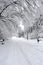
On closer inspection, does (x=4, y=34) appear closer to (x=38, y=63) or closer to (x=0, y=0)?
(x=0, y=0)

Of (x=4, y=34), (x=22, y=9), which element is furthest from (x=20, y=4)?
(x=4, y=34)

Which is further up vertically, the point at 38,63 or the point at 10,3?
the point at 10,3

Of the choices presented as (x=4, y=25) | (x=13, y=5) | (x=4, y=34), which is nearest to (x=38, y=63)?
(x=13, y=5)

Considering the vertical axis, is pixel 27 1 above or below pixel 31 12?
above

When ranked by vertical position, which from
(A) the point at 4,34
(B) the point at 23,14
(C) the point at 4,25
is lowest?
(A) the point at 4,34

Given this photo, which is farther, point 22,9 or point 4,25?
point 4,25

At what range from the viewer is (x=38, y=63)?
5363mm

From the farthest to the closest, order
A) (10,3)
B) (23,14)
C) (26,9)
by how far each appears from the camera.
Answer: (23,14) < (26,9) < (10,3)

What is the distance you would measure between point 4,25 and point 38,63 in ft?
28.2

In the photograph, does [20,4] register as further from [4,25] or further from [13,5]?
[4,25]

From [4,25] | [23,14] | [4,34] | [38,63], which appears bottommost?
[38,63]

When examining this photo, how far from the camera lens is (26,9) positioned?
1027 cm

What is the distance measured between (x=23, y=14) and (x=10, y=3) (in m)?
2.13

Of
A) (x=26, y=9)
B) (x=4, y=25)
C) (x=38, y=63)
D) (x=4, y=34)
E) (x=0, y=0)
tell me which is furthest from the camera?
(x=4, y=34)
